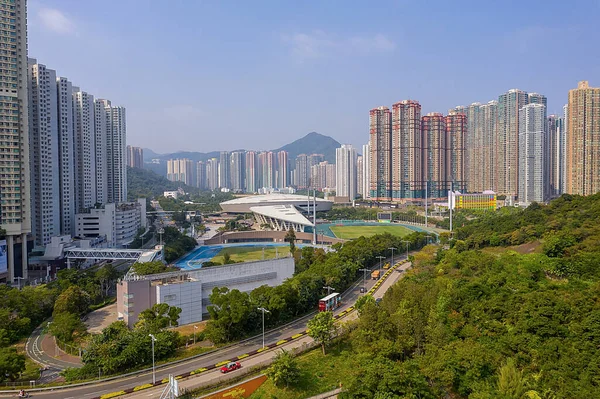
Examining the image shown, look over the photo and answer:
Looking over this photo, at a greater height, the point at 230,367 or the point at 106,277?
the point at 106,277

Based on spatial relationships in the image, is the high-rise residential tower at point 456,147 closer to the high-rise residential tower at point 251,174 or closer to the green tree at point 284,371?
the green tree at point 284,371

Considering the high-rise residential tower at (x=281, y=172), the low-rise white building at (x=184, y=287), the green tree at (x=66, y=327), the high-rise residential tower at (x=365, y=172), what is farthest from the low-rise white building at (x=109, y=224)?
the high-rise residential tower at (x=281, y=172)

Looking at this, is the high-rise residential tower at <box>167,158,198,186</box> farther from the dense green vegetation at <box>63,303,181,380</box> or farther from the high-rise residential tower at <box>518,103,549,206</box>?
the dense green vegetation at <box>63,303,181,380</box>

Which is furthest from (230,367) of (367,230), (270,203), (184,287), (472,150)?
(472,150)

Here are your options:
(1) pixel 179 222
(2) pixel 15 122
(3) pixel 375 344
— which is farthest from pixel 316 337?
(1) pixel 179 222

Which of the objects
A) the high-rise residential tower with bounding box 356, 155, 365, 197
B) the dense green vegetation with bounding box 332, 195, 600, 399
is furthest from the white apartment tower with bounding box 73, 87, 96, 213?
the high-rise residential tower with bounding box 356, 155, 365, 197

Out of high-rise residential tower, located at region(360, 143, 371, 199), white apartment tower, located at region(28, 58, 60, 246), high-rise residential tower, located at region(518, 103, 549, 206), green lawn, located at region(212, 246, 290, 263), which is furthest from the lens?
high-rise residential tower, located at region(360, 143, 371, 199)

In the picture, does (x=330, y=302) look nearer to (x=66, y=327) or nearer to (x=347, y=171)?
(x=66, y=327)
